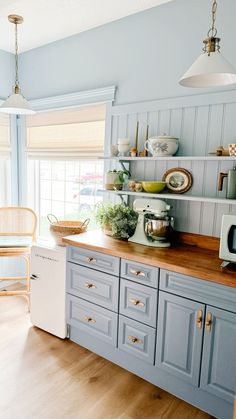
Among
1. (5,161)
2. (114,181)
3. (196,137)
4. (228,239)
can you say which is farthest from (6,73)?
(228,239)

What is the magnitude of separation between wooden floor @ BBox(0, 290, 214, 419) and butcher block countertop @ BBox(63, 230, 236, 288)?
873mm

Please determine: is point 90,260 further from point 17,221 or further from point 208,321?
point 17,221

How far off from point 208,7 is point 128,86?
2.65ft

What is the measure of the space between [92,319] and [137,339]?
0.42m

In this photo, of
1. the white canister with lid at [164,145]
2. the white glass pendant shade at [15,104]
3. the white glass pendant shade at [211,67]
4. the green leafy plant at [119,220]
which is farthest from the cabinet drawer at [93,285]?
the white glass pendant shade at [211,67]

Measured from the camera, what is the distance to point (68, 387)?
79.0 inches

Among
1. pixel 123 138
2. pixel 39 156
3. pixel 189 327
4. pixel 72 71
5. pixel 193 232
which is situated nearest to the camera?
pixel 189 327

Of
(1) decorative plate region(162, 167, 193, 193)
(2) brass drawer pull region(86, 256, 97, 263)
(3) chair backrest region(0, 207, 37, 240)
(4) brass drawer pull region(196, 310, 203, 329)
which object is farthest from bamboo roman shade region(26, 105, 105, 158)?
(4) brass drawer pull region(196, 310, 203, 329)

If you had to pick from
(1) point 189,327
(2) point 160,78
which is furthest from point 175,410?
(2) point 160,78

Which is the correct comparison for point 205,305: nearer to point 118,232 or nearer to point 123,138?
point 118,232

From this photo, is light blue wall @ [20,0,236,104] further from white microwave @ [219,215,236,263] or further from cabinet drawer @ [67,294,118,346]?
cabinet drawer @ [67,294,118,346]

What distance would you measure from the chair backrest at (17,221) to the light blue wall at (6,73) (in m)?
1.27

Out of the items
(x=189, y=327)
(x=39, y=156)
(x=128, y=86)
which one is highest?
(x=128, y=86)

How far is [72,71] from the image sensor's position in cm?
296
